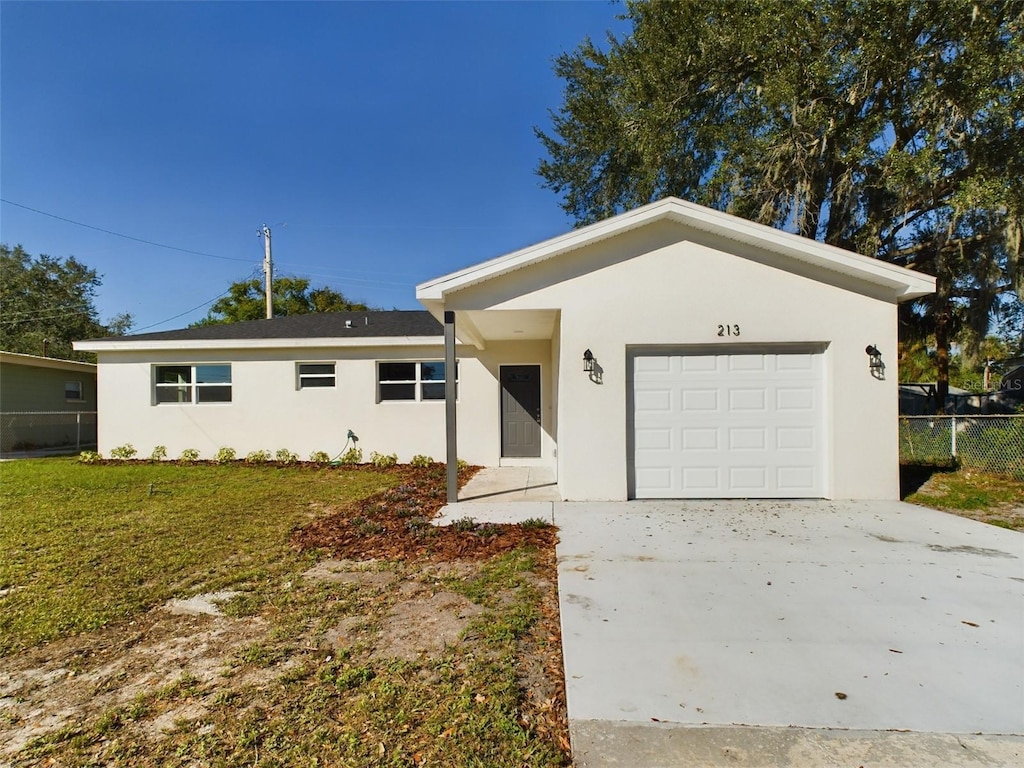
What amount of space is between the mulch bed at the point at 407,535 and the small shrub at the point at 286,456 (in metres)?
5.27

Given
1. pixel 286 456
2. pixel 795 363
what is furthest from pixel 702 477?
pixel 286 456

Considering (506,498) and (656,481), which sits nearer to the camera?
(656,481)

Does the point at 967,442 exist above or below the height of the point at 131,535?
above

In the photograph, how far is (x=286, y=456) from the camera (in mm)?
11172

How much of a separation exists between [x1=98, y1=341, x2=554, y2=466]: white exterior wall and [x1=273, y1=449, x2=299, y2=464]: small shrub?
0.13 metres

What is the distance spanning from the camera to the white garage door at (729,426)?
Result: 261 inches

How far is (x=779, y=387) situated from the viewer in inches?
263

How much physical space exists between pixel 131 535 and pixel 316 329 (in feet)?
25.2

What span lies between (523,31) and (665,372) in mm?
11087

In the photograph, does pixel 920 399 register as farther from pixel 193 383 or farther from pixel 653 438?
pixel 193 383

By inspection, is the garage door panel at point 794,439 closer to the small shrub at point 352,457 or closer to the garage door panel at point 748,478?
the garage door panel at point 748,478

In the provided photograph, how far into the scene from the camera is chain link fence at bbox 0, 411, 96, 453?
13.3 m

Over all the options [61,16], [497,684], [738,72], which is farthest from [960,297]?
[61,16]

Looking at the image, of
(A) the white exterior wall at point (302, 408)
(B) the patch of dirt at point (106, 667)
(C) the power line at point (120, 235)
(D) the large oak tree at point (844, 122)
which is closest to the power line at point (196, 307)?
(C) the power line at point (120, 235)
